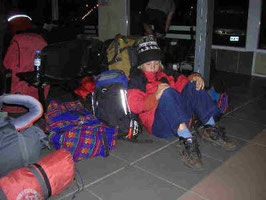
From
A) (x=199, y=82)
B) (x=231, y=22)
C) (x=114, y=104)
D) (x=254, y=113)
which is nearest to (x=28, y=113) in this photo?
(x=114, y=104)

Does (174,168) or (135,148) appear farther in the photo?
(135,148)

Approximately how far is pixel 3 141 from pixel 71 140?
2.14 feet

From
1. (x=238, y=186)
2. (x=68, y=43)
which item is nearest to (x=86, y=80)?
(x=68, y=43)

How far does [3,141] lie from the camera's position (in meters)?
1.90

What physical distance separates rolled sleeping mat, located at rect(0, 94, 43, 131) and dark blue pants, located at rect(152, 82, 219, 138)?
3.48 feet

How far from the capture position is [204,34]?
427 cm

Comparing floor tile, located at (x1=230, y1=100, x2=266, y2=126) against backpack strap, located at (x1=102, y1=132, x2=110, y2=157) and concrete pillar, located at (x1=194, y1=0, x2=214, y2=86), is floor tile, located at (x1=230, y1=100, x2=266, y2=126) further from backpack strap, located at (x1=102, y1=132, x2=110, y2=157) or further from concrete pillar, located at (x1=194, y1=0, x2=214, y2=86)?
backpack strap, located at (x1=102, y1=132, x2=110, y2=157)

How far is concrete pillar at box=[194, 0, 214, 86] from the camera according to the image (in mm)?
4168

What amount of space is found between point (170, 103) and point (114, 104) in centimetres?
58

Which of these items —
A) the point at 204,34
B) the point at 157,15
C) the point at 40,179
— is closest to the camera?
the point at 40,179

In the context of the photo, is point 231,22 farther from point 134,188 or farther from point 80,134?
point 134,188

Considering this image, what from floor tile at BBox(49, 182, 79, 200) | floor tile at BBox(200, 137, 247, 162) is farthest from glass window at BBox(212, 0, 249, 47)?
floor tile at BBox(49, 182, 79, 200)

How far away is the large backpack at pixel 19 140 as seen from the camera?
6.28 feet

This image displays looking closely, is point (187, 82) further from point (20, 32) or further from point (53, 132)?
point (20, 32)
